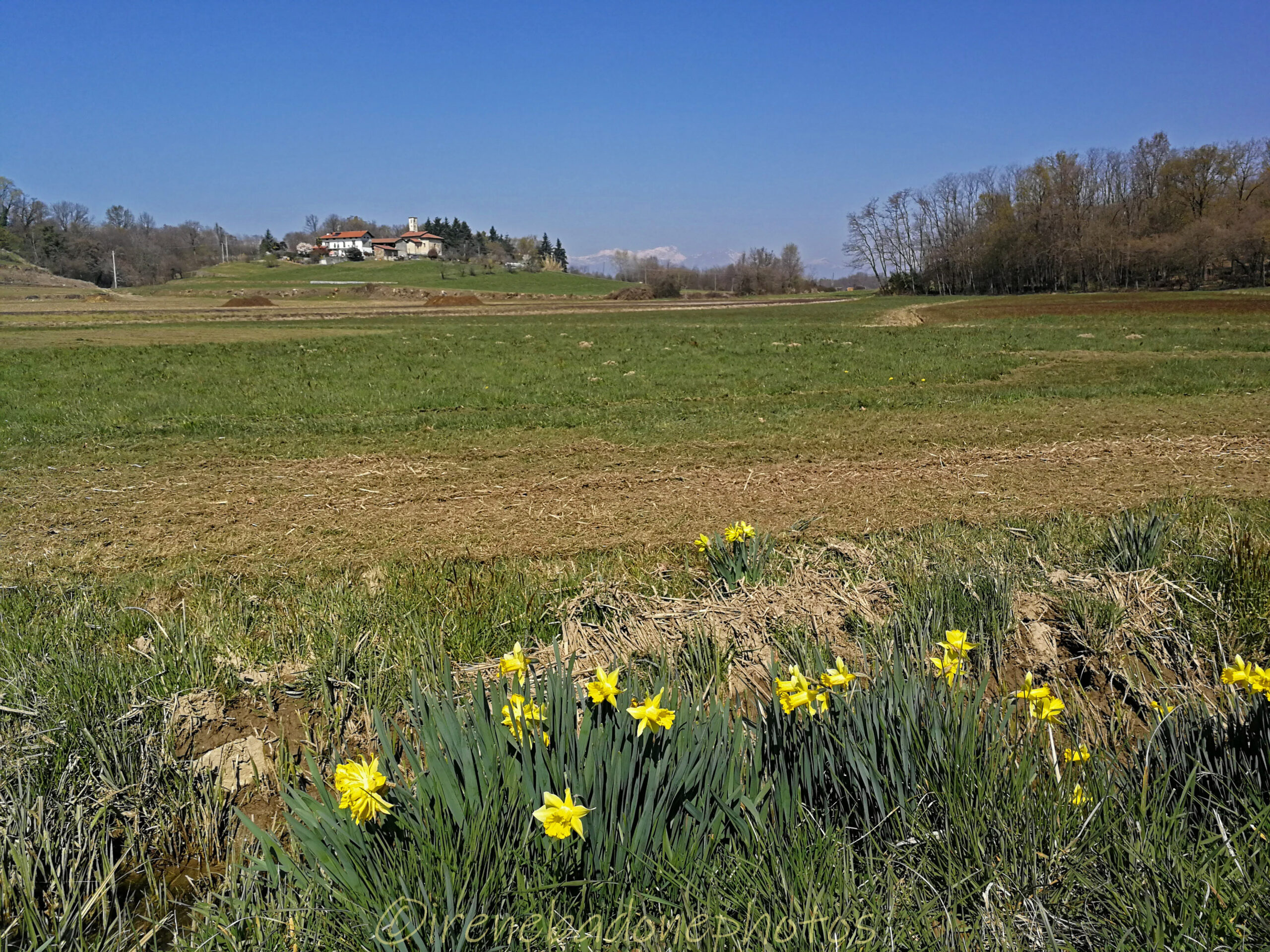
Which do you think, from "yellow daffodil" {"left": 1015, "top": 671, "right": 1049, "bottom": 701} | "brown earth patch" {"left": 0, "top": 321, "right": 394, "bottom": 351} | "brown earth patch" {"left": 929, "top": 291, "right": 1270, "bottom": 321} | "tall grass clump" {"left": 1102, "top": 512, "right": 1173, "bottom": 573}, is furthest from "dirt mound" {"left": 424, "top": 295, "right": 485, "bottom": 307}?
"yellow daffodil" {"left": 1015, "top": 671, "right": 1049, "bottom": 701}

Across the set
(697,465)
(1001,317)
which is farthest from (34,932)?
(1001,317)

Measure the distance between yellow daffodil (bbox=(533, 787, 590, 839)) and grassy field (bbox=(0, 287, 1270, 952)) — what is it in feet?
0.55

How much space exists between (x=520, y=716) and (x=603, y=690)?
231mm

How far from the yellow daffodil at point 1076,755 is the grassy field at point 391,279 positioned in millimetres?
92428

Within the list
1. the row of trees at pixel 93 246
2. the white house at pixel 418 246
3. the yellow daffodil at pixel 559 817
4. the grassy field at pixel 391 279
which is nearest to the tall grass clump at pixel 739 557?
the yellow daffodil at pixel 559 817

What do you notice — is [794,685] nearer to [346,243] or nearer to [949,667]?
[949,667]

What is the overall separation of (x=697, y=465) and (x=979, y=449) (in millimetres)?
3221

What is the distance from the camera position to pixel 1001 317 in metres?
35.8

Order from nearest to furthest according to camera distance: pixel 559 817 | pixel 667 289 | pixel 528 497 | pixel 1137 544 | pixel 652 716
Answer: pixel 559 817 → pixel 652 716 → pixel 1137 544 → pixel 528 497 → pixel 667 289

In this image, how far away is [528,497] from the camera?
7.89 m

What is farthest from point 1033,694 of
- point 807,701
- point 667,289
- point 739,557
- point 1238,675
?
point 667,289

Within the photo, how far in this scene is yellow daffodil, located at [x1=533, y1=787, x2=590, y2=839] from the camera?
1854 millimetres

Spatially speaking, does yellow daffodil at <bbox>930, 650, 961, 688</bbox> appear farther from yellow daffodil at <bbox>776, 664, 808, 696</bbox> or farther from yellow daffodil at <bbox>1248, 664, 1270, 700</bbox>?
yellow daffodil at <bbox>1248, 664, 1270, 700</bbox>

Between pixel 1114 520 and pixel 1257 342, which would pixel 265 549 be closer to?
pixel 1114 520
